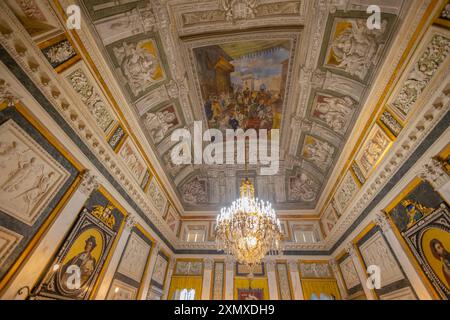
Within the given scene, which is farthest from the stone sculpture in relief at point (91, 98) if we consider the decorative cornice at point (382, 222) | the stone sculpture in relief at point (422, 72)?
the decorative cornice at point (382, 222)

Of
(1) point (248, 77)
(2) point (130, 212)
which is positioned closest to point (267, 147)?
(1) point (248, 77)

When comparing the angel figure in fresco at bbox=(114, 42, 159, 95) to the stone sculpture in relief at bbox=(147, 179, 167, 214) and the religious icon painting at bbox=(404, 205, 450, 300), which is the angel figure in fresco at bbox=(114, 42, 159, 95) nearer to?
the stone sculpture in relief at bbox=(147, 179, 167, 214)

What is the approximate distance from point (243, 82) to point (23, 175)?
692cm

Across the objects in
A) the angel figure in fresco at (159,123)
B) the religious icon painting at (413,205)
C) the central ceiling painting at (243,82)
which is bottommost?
the religious icon painting at (413,205)

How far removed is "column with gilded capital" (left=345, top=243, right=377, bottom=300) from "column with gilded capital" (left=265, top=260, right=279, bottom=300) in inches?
133

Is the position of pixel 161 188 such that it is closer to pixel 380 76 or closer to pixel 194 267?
pixel 194 267

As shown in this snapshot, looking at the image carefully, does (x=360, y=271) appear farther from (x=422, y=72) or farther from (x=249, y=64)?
(x=249, y=64)

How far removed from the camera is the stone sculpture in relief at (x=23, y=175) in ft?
11.5

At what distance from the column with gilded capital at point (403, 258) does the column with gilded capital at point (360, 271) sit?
2009mm

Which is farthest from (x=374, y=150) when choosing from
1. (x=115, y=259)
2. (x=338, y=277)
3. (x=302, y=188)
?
(x=115, y=259)

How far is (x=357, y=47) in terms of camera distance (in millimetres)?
5516

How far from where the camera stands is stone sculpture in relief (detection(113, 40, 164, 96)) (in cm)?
567

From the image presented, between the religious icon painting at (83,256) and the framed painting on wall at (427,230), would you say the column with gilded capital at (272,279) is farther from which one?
the religious icon painting at (83,256)

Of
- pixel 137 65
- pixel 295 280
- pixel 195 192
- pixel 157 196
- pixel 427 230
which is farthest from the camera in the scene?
pixel 195 192
